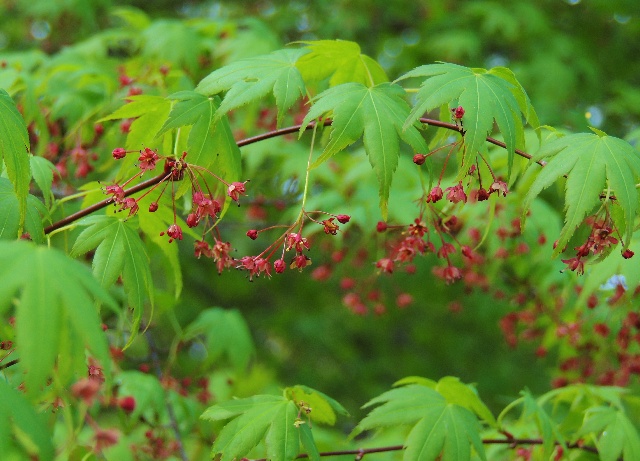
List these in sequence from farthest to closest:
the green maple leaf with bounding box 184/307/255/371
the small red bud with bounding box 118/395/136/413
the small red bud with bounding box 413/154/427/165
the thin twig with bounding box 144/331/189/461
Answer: the green maple leaf with bounding box 184/307/255/371, the thin twig with bounding box 144/331/189/461, the small red bud with bounding box 118/395/136/413, the small red bud with bounding box 413/154/427/165

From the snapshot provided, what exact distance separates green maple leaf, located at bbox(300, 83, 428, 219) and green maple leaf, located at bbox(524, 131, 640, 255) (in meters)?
0.32

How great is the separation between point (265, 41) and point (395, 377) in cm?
411

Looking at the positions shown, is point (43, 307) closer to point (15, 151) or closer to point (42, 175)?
point (15, 151)

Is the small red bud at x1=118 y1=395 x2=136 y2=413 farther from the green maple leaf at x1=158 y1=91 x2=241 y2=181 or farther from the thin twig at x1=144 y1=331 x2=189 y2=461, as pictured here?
the green maple leaf at x1=158 y1=91 x2=241 y2=181

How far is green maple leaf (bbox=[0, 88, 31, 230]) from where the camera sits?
1674 millimetres

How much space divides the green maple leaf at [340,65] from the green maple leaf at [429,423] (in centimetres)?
98

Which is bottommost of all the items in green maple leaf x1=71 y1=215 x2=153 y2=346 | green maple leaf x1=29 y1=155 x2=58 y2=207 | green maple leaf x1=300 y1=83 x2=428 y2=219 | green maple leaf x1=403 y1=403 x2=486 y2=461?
green maple leaf x1=403 y1=403 x2=486 y2=461

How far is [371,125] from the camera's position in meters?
1.75

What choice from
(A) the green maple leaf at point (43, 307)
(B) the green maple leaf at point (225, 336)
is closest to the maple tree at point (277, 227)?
(A) the green maple leaf at point (43, 307)

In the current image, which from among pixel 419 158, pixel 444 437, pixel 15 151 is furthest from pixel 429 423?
pixel 15 151

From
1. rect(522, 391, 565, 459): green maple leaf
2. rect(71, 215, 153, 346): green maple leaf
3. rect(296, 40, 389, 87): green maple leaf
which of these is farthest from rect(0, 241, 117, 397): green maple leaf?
rect(522, 391, 565, 459): green maple leaf

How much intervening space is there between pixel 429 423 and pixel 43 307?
1238 mm

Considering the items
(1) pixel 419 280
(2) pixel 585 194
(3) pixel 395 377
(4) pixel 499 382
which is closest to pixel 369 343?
(3) pixel 395 377

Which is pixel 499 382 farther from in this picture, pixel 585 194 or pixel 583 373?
pixel 585 194
